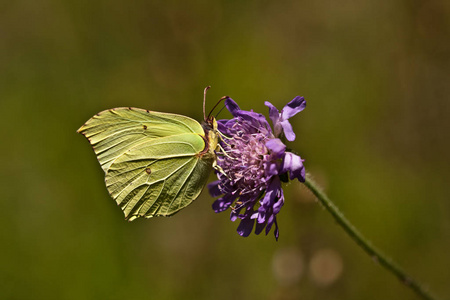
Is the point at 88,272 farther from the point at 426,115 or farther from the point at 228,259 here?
the point at 426,115

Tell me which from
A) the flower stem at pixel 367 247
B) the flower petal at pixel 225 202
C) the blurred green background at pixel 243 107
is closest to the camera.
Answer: the flower stem at pixel 367 247

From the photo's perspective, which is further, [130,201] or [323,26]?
[323,26]

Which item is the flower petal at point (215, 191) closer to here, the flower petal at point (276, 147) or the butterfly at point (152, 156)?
the butterfly at point (152, 156)

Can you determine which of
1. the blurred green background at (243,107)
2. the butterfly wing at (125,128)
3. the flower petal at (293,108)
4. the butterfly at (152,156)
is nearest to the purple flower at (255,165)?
the flower petal at (293,108)

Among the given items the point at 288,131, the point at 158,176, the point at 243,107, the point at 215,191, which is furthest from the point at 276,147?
the point at 243,107

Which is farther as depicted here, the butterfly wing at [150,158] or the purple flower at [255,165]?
the butterfly wing at [150,158]

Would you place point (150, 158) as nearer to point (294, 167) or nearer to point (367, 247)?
point (294, 167)

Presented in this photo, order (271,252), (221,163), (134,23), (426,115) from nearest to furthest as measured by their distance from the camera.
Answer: (221,163), (271,252), (426,115), (134,23)

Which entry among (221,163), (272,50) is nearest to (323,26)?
(272,50)
